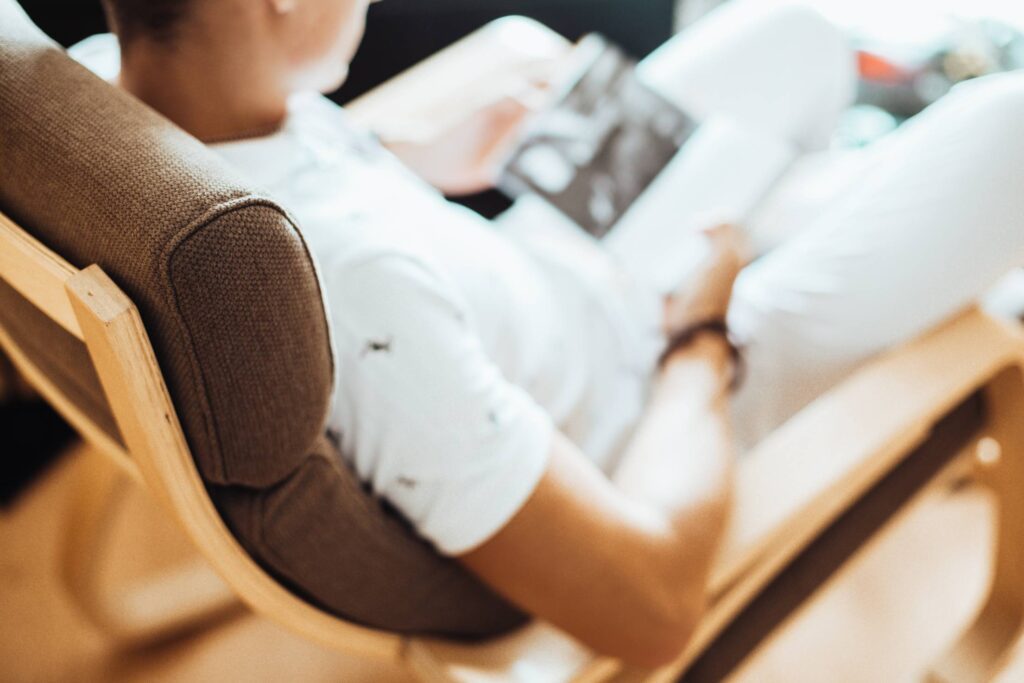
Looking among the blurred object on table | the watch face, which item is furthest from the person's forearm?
the blurred object on table

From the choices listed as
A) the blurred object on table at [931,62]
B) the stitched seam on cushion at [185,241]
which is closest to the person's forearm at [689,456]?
the stitched seam on cushion at [185,241]

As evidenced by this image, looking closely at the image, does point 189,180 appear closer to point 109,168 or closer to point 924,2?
point 109,168

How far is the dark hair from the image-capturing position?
22.7 inches

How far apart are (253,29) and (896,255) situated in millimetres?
639

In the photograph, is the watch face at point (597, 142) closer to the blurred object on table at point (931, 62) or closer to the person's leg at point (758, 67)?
the person's leg at point (758, 67)

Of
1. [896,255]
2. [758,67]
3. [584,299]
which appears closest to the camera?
[896,255]

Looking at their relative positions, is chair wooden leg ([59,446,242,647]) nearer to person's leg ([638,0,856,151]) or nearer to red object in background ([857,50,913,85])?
person's leg ([638,0,856,151])

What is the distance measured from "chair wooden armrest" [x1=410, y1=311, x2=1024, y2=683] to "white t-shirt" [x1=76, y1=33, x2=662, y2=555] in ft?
0.46

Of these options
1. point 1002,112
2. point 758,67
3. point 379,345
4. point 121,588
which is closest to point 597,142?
point 758,67

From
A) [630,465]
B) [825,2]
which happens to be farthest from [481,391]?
[825,2]

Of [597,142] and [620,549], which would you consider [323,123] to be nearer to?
[597,142]

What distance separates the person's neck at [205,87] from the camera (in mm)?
609

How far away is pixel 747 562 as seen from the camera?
703 millimetres

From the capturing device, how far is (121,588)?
119 cm
